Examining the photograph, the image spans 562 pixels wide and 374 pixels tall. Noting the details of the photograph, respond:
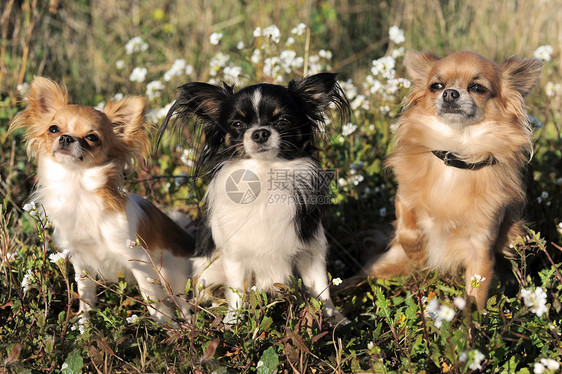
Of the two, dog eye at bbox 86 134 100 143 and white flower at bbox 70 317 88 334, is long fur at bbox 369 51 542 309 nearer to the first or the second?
dog eye at bbox 86 134 100 143

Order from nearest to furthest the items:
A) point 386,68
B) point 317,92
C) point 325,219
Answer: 1. point 317,92
2. point 325,219
3. point 386,68

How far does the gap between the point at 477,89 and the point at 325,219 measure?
1.46 metres

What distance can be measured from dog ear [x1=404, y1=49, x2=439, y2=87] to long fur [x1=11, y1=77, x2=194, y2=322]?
1710 mm

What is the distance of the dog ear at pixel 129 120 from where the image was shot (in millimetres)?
3193

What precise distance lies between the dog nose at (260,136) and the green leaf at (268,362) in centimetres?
106

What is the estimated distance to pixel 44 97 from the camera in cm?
315

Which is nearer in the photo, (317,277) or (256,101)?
(256,101)

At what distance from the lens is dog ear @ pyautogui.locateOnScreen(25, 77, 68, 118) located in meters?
3.10

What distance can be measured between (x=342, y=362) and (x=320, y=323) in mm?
208

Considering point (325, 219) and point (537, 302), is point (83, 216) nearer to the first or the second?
point (325, 219)

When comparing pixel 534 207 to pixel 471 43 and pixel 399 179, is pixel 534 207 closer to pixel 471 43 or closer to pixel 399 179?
pixel 399 179

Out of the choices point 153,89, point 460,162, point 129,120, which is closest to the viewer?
point 460,162

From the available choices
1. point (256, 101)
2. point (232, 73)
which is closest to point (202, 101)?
point (256, 101)

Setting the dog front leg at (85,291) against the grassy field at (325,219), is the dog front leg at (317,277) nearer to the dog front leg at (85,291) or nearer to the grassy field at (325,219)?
the grassy field at (325,219)
